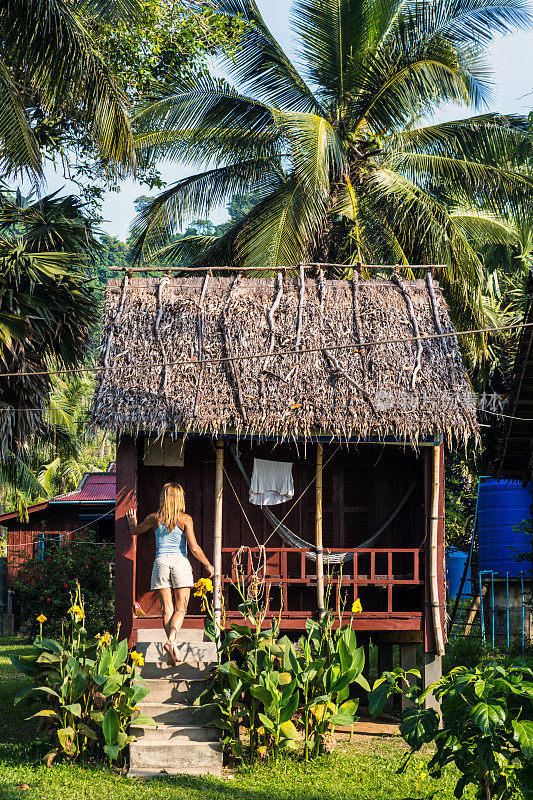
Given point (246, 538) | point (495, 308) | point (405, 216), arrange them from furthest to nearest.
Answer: point (495, 308) → point (405, 216) → point (246, 538)

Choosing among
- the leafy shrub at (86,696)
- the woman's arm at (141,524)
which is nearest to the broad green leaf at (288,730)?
the leafy shrub at (86,696)

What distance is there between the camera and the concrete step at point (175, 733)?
8133 millimetres

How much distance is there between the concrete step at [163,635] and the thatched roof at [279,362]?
2115 mm

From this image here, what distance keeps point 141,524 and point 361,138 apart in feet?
31.7

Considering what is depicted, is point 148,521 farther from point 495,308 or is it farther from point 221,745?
point 495,308

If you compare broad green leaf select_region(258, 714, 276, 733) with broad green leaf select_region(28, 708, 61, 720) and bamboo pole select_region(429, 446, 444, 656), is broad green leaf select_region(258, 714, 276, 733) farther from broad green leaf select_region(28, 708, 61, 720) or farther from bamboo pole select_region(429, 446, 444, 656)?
bamboo pole select_region(429, 446, 444, 656)

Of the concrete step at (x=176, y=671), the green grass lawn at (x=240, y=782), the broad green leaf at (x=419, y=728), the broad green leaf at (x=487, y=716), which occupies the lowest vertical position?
the green grass lawn at (x=240, y=782)

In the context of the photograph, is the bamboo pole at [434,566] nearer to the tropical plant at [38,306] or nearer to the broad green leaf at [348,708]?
the broad green leaf at [348,708]

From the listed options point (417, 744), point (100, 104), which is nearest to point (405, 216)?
point (100, 104)

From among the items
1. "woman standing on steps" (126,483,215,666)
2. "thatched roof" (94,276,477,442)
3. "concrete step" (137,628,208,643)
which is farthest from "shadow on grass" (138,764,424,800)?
"thatched roof" (94,276,477,442)

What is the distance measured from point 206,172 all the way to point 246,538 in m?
8.60

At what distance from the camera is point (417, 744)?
193 inches

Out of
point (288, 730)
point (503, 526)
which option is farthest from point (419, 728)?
point (503, 526)

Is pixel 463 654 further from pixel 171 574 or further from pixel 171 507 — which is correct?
pixel 171 507
